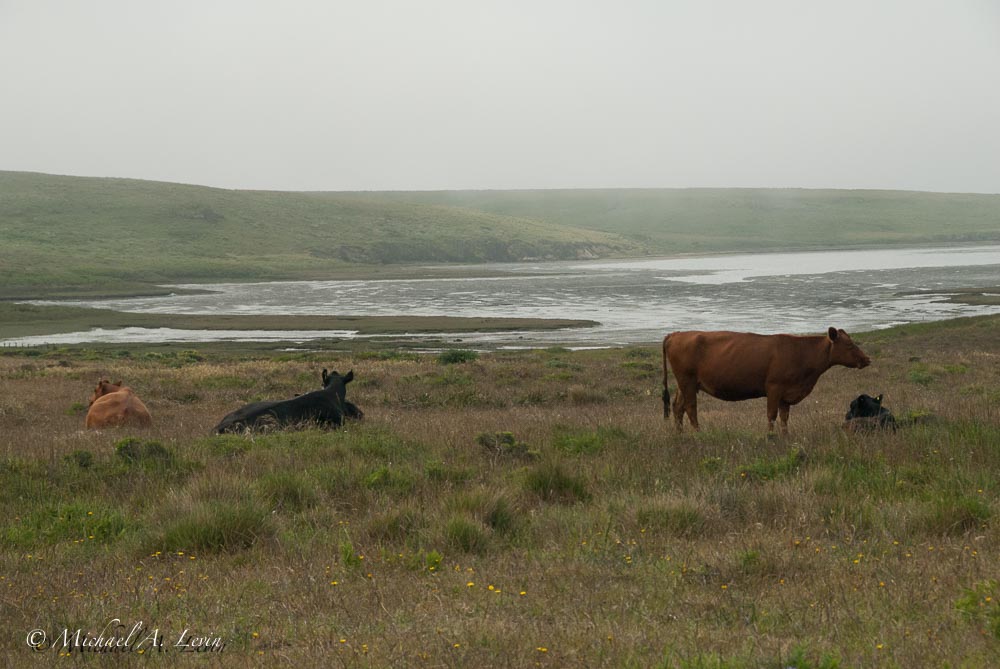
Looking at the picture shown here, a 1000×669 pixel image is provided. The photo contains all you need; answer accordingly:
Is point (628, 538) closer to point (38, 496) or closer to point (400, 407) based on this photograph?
point (38, 496)

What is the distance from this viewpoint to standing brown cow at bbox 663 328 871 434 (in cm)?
1261

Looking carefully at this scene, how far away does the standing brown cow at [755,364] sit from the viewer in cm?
1261

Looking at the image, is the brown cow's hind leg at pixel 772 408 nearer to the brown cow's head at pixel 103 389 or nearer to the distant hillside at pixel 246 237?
the brown cow's head at pixel 103 389

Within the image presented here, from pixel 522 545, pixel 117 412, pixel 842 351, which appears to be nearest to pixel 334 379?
pixel 117 412

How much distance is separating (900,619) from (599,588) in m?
1.56

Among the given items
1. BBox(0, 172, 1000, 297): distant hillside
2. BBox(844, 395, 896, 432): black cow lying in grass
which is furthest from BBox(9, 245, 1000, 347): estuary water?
BBox(844, 395, 896, 432): black cow lying in grass

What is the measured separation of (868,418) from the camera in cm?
1092

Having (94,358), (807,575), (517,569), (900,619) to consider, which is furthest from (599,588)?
(94,358)

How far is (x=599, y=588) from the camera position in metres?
5.47

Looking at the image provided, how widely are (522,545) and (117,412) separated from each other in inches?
400

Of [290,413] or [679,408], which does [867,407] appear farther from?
[290,413]

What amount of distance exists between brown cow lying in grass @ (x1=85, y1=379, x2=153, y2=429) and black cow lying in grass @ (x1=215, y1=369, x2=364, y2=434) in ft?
6.33

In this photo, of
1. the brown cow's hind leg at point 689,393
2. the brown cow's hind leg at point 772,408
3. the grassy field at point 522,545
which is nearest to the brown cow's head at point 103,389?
the grassy field at point 522,545

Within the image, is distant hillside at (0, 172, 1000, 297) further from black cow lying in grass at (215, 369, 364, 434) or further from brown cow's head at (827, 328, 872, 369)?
brown cow's head at (827, 328, 872, 369)
